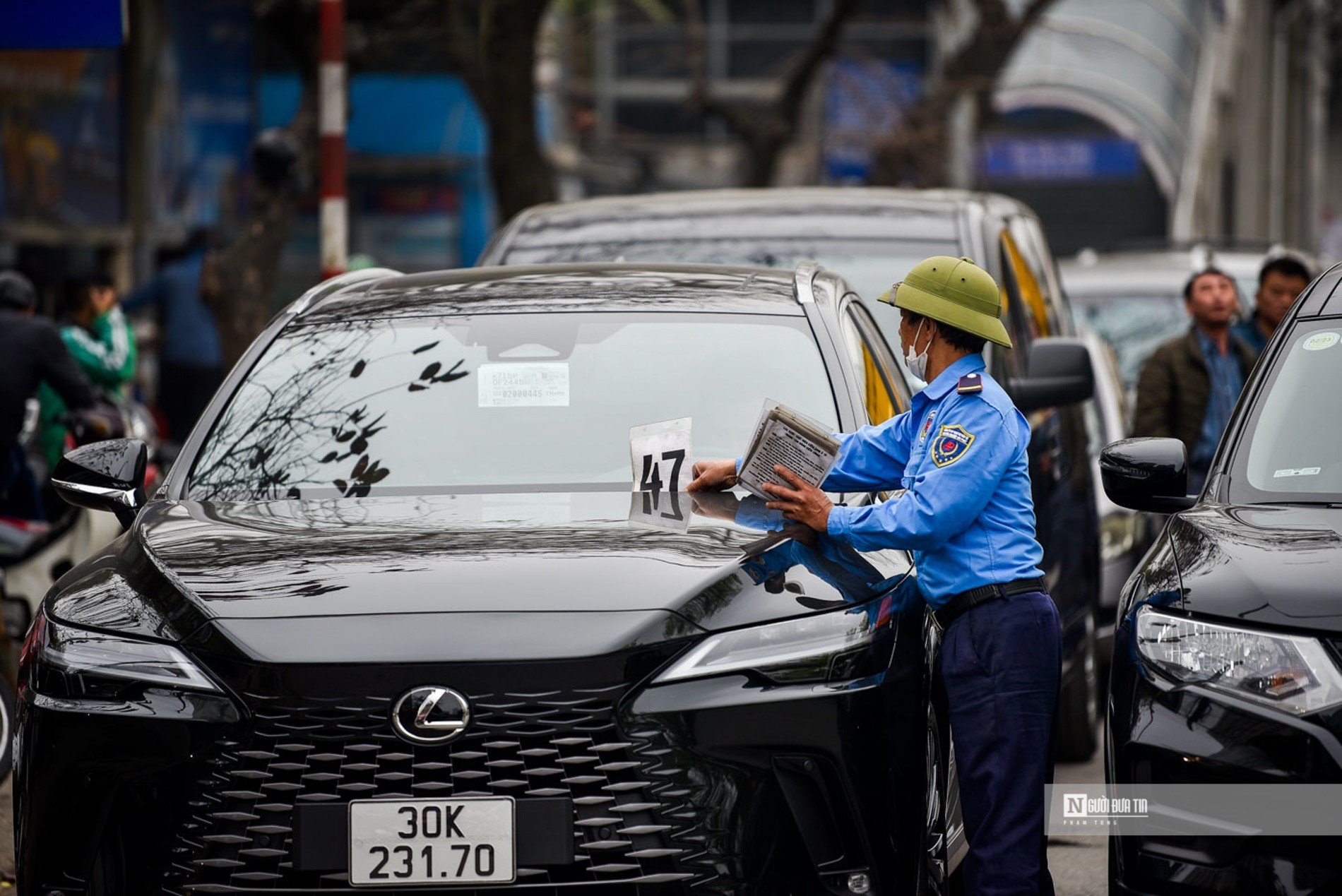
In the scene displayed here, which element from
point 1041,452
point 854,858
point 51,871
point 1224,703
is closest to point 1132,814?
point 1224,703

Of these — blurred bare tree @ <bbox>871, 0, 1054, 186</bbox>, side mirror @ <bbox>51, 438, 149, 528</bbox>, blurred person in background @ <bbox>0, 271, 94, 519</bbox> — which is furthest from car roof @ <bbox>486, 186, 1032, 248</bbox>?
blurred bare tree @ <bbox>871, 0, 1054, 186</bbox>

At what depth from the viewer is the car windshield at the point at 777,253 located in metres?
7.71

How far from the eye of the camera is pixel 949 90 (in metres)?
23.4

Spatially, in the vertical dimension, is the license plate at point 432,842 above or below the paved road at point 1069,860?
above

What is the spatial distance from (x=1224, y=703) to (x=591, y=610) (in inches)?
48.4

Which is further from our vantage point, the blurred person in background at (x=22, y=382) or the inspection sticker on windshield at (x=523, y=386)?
the blurred person in background at (x=22, y=382)

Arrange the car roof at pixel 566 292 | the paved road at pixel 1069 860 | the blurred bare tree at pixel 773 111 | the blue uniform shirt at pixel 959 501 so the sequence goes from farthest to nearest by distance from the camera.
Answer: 1. the blurred bare tree at pixel 773 111
2. the paved road at pixel 1069 860
3. the car roof at pixel 566 292
4. the blue uniform shirt at pixel 959 501

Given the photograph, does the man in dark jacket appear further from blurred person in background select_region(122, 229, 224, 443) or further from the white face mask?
blurred person in background select_region(122, 229, 224, 443)

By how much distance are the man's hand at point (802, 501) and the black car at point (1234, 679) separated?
0.68m

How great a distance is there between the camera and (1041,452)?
734 cm

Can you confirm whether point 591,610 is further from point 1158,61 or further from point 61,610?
point 1158,61

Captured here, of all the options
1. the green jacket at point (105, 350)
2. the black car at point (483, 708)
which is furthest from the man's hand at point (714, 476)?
the green jacket at point (105, 350)

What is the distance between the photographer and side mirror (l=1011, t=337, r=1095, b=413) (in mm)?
6828

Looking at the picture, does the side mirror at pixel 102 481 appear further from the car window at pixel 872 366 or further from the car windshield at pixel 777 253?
the car windshield at pixel 777 253
